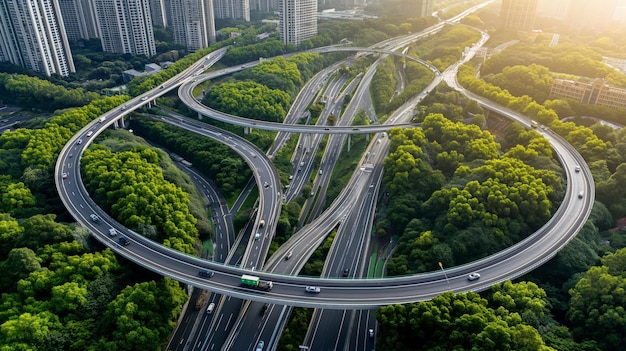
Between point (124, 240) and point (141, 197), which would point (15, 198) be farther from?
point (124, 240)

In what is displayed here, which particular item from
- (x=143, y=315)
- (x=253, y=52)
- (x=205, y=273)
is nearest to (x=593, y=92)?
(x=205, y=273)

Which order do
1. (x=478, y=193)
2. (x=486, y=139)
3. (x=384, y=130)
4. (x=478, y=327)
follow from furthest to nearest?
1. (x=384, y=130)
2. (x=486, y=139)
3. (x=478, y=193)
4. (x=478, y=327)

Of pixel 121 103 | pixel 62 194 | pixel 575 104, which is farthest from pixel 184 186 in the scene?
pixel 575 104

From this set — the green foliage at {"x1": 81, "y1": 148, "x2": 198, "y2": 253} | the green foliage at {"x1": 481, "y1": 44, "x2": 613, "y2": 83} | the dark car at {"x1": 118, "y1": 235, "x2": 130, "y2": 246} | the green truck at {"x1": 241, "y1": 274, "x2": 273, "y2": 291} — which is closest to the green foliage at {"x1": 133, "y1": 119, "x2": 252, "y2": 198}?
the green foliage at {"x1": 81, "y1": 148, "x2": 198, "y2": 253}

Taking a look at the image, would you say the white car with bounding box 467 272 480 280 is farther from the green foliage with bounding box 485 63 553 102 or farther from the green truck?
the green foliage with bounding box 485 63 553 102

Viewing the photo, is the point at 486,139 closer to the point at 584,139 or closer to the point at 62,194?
the point at 584,139

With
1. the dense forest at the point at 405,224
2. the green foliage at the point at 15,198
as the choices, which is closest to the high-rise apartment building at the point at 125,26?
the dense forest at the point at 405,224
